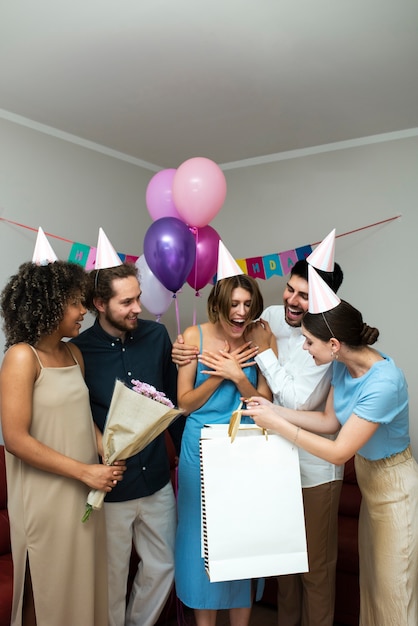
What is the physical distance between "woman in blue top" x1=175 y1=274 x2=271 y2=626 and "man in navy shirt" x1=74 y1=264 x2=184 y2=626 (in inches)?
4.2

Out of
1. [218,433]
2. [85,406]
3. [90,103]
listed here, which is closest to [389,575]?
[218,433]

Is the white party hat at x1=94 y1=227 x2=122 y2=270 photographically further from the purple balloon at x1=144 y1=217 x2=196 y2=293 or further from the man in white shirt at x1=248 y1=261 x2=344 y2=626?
the man in white shirt at x1=248 y1=261 x2=344 y2=626

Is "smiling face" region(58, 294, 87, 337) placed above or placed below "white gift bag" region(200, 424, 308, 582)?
above

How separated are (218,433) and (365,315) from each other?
2421 millimetres

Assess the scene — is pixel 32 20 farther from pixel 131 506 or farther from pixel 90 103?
pixel 131 506

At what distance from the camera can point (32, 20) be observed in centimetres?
241

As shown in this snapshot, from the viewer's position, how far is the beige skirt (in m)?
1.85

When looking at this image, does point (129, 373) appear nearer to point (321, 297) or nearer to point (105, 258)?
point (105, 258)

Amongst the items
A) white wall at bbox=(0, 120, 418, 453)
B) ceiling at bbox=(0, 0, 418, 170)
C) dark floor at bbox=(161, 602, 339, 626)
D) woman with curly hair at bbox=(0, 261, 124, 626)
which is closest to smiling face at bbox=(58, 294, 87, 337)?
woman with curly hair at bbox=(0, 261, 124, 626)

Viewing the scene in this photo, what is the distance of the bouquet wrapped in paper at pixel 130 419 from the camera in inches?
72.0

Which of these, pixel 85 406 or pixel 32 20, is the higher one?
pixel 32 20

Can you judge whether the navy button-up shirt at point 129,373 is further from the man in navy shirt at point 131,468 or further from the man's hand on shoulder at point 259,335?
the man's hand on shoulder at point 259,335

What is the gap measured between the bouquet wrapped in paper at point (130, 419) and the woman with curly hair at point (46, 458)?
0.07 meters

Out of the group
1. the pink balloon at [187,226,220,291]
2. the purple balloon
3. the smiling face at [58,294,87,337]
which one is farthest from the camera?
the pink balloon at [187,226,220,291]
